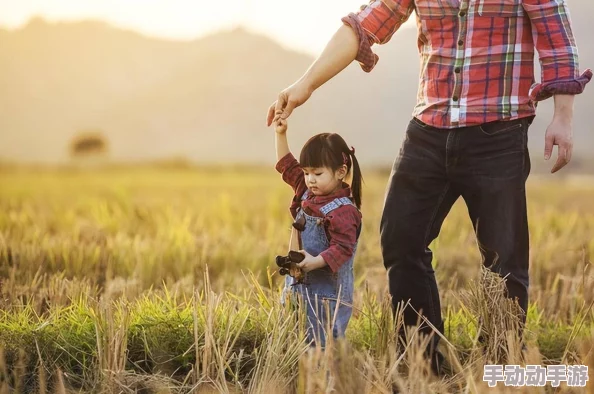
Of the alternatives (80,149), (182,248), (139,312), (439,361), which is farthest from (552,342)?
(80,149)

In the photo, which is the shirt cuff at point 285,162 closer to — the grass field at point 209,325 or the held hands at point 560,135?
the grass field at point 209,325

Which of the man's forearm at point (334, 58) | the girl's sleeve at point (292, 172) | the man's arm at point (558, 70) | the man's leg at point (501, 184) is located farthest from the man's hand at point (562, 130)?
the girl's sleeve at point (292, 172)

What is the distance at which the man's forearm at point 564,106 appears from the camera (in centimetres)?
255

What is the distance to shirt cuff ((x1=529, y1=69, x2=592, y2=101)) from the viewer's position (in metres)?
2.55

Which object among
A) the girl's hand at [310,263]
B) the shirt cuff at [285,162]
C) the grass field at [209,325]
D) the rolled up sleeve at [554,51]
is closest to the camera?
the grass field at [209,325]

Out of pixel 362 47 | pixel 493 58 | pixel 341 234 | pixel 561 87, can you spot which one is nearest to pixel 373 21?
pixel 362 47

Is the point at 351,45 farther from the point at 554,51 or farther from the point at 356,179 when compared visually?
the point at 554,51

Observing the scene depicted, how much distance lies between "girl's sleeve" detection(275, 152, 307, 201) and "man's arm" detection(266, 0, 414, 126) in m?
0.14

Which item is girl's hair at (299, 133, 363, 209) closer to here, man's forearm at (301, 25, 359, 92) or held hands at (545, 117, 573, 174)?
man's forearm at (301, 25, 359, 92)

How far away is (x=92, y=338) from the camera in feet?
8.32

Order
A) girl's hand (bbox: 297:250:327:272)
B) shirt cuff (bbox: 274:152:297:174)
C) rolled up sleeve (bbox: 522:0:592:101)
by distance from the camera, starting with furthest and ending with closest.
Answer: shirt cuff (bbox: 274:152:297:174) < rolled up sleeve (bbox: 522:0:592:101) < girl's hand (bbox: 297:250:327:272)

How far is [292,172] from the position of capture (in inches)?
107

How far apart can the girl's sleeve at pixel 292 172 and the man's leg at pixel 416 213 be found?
0.32 metres

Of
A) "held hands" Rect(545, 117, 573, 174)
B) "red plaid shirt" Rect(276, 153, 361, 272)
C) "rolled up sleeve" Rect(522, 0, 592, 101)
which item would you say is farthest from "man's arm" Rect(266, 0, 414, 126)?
"held hands" Rect(545, 117, 573, 174)
